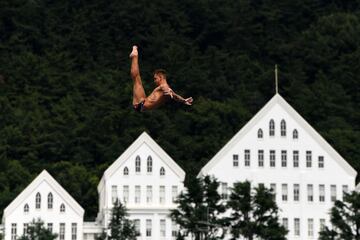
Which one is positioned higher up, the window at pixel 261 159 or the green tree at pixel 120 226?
the window at pixel 261 159

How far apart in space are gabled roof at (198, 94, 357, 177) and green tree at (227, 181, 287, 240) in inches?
1143

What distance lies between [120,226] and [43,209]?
22122mm

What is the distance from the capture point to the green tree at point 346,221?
428 ft

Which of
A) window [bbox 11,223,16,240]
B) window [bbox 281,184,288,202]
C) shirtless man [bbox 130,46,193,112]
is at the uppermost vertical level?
window [bbox 281,184,288,202]

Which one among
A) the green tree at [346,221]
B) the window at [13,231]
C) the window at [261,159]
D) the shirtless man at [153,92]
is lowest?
→ the shirtless man at [153,92]

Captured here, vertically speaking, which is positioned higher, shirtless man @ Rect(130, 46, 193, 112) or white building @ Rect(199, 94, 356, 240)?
white building @ Rect(199, 94, 356, 240)

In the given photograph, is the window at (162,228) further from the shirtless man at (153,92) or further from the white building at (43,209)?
the shirtless man at (153,92)

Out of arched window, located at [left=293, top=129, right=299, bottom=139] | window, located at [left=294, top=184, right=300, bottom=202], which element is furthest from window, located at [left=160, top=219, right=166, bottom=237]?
arched window, located at [left=293, top=129, right=299, bottom=139]

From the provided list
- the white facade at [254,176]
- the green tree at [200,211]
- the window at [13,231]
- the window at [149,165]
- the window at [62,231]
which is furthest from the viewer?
the window at [149,165]

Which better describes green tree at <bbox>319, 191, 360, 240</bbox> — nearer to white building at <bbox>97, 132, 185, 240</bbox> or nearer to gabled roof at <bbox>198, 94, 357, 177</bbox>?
gabled roof at <bbox>198, 94, 357, 177</bbox>

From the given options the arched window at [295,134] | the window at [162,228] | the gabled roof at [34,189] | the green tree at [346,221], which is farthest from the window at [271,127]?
the green tree at [346,221]

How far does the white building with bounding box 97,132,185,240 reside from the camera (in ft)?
545

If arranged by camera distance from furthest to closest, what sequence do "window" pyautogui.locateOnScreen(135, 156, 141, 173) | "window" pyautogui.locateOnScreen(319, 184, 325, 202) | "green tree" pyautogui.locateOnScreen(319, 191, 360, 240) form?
"window" pyautogui.locateOnScreen(319, 184, 325, 202)
"window" pyautogui.locateOnScreen(135, 156, 141, 173)
"green tree" pyautogui.locateOnScreen(319, 191, 360, 240)

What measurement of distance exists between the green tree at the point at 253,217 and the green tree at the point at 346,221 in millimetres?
3326
